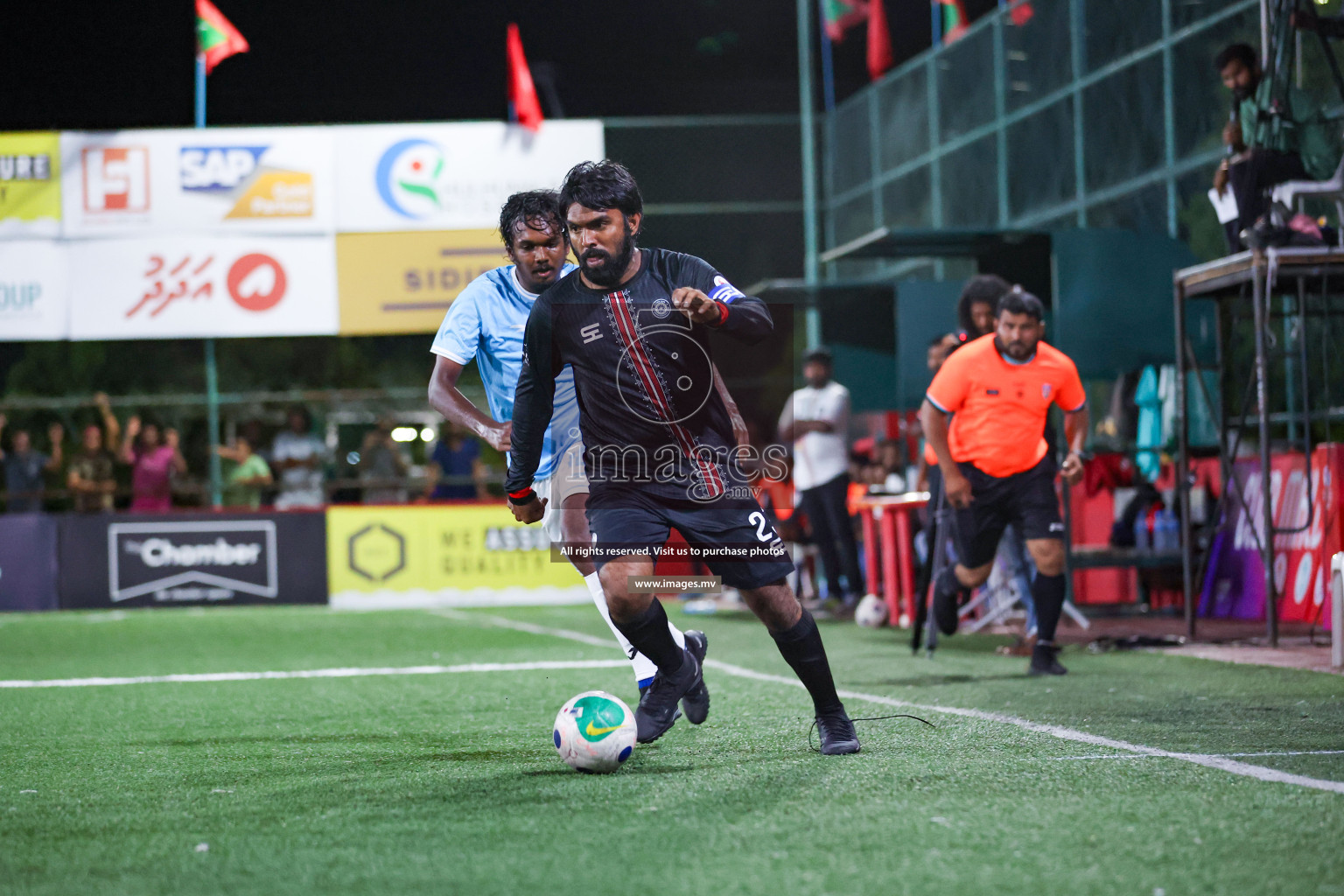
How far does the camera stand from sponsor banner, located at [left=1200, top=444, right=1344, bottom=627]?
11.0 meters

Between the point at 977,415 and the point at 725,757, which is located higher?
the point at 977,415

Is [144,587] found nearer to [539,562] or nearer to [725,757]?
[539,562]

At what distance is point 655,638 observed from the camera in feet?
17.8

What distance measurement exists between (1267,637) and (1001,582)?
7.03 feet

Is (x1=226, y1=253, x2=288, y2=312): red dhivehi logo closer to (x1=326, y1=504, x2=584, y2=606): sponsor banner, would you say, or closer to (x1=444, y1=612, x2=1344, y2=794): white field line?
(x1=326, y1=504, x2=584, y2=606): sponsor banner

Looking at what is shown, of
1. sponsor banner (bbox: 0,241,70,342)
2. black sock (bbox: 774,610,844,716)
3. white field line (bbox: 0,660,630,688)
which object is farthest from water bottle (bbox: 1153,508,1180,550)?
sponsor banner (bbox: 0,241,70,342)

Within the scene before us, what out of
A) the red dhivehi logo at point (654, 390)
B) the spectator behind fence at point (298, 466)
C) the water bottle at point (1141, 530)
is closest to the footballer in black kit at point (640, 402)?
the red dhivehi logo at point (654, 390)

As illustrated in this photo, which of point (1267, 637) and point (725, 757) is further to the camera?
point (1267, 637)

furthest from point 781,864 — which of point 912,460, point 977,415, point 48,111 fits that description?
point 48,111

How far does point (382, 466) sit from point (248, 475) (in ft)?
5.34

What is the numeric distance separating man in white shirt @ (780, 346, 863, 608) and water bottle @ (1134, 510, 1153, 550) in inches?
92.5

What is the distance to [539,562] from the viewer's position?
18.5m

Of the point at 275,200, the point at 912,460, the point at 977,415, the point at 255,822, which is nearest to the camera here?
the point at 255,822

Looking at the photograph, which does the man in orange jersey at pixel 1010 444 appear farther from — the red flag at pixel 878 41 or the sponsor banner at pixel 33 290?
the sponsor banner at pixel 33 290
